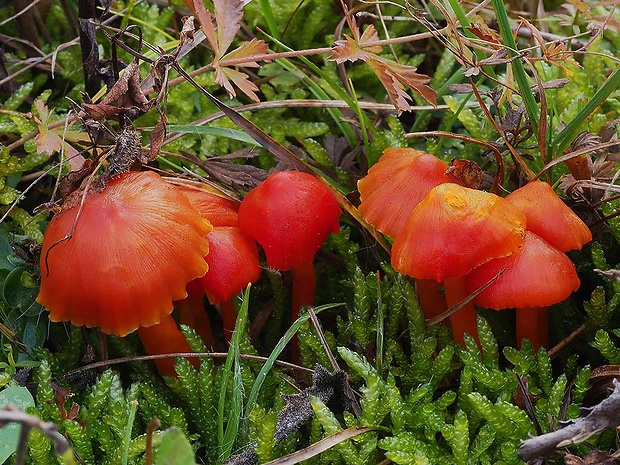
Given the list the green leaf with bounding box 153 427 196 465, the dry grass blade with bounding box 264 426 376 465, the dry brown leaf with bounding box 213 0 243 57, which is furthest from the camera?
the dry brown leaf with bounding box 213 0 243 57

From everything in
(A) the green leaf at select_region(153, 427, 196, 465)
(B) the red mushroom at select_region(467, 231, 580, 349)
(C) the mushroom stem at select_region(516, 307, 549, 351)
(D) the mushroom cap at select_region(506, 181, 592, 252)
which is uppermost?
(A) the green leaf at select_region(153, 427, 196, 465)

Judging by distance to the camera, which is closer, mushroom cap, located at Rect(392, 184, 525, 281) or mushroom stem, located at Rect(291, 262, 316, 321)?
mushroom cap, located at Rect(392, 184, 525, 281)

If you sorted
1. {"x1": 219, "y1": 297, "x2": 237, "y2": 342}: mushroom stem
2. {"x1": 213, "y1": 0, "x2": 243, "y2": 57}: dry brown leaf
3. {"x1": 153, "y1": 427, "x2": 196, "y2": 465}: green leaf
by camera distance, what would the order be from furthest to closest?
{"x1": 219, "y1": 297, "x2": 237, "y2": 342}: mushroom stem < {"x1": 213, "y1": 0, "x2": 243, "y2": 57}: dry brown leaf < {"x1": 153, "y1": 427, "x2": 196, "y2": 465}: green leaf

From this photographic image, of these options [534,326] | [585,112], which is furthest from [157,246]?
[585,112]

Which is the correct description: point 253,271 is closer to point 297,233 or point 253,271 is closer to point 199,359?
point 297,233

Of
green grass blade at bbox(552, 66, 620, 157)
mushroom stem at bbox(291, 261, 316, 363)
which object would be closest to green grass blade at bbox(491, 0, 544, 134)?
green grass blade at bbox(552, 66, 620, 157)

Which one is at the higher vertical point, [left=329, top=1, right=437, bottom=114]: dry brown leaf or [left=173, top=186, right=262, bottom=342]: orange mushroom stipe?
[left=329, top=1, right=437, bottom=114]: dry brown leaf

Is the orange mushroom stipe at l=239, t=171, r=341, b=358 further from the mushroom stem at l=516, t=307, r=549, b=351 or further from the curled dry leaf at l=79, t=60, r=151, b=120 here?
the mushroom stem at l=516, t=307, r=549, b=351

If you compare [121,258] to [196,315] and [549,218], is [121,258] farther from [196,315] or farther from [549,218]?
[549,218]

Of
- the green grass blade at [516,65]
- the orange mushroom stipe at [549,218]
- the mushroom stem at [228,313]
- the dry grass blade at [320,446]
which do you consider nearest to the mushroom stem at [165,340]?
the mushroom stem at [228,313]
